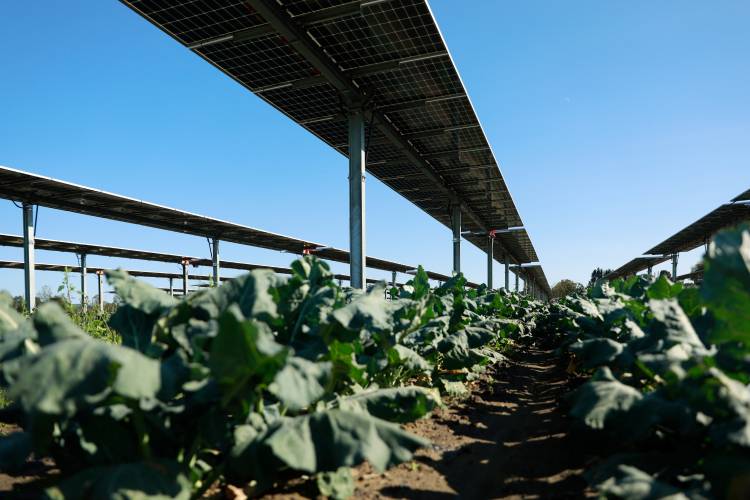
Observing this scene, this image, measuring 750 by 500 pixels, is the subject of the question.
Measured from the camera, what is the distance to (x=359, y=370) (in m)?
2.98

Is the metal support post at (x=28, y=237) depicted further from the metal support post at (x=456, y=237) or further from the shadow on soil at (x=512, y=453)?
the shadow on soil at (x=512, y=453)

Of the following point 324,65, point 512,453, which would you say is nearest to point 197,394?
point 512,453

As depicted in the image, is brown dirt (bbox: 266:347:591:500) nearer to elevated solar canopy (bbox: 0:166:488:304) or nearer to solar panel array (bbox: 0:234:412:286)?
elevated solar canopy (bbox: 0:166:488:304)

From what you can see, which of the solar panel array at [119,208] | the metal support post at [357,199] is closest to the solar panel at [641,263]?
the solar panel array at [119,208]

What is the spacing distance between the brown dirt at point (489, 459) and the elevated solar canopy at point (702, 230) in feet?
30.4

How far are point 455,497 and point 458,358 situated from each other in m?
2.36

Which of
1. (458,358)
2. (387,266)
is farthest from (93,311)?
(387,266)

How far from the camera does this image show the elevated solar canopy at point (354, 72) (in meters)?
7.21

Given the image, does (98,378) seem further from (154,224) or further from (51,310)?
(154,224)

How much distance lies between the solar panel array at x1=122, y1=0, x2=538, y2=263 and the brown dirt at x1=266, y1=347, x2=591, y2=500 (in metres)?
5.73

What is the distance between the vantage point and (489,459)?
3.51 meters

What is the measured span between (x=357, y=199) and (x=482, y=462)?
7221mm

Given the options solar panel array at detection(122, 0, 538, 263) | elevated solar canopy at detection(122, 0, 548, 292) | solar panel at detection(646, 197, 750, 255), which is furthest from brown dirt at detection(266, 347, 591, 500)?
solar panel at detection(646, 197, 750, 255)

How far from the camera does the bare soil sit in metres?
2.83
